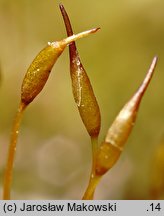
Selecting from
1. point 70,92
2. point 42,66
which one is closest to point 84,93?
point 42,66

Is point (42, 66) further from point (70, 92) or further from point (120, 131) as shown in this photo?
point (70, 92)

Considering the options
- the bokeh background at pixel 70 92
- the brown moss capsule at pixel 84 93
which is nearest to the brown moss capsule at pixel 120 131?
the brown moss capsule at pixel 84 93

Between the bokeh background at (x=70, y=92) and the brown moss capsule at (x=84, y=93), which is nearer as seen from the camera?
the brown moss capsule at (x=84, y=93)

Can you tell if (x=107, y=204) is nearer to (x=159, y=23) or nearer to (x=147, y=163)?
(x=147, y=163)

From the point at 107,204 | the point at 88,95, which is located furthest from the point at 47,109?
the point at 88,95

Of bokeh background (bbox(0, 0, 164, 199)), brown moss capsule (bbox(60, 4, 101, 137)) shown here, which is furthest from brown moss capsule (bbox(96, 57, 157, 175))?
bokeh background (bbox(0, 0, 164, 199))

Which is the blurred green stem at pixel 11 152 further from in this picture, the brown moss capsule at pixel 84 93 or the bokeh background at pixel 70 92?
the bokeh background at pixel 70 92

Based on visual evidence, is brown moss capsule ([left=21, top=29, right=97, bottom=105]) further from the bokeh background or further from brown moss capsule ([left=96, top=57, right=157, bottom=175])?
the bokeh background
